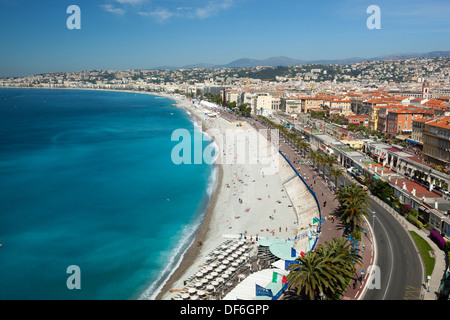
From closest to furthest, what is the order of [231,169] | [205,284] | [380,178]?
[205,284] < [380,178] < [231,169]

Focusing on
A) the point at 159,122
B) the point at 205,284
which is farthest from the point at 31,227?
the point at 159,122

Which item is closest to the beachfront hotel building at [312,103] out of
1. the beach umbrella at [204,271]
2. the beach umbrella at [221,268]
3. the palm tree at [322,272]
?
the beach umbrella at [221,268]

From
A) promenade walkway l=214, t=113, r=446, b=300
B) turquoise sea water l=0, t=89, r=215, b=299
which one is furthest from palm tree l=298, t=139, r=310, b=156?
turquoise sea water l=0, t=89, r=215, b=299

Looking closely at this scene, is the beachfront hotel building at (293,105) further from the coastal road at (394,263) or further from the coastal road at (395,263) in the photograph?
the coastal road at (395,263)

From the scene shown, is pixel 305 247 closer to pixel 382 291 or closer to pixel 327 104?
pixel 382 291

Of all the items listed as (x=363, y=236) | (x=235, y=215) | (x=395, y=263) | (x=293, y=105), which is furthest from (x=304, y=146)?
(x=293, y=105)

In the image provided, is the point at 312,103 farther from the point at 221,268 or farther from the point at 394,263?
the point at 221,268

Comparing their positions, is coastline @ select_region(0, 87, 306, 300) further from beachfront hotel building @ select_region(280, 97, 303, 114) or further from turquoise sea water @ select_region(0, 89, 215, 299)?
beachfront hotel building @ select_region(280, 97, 303, 114)
